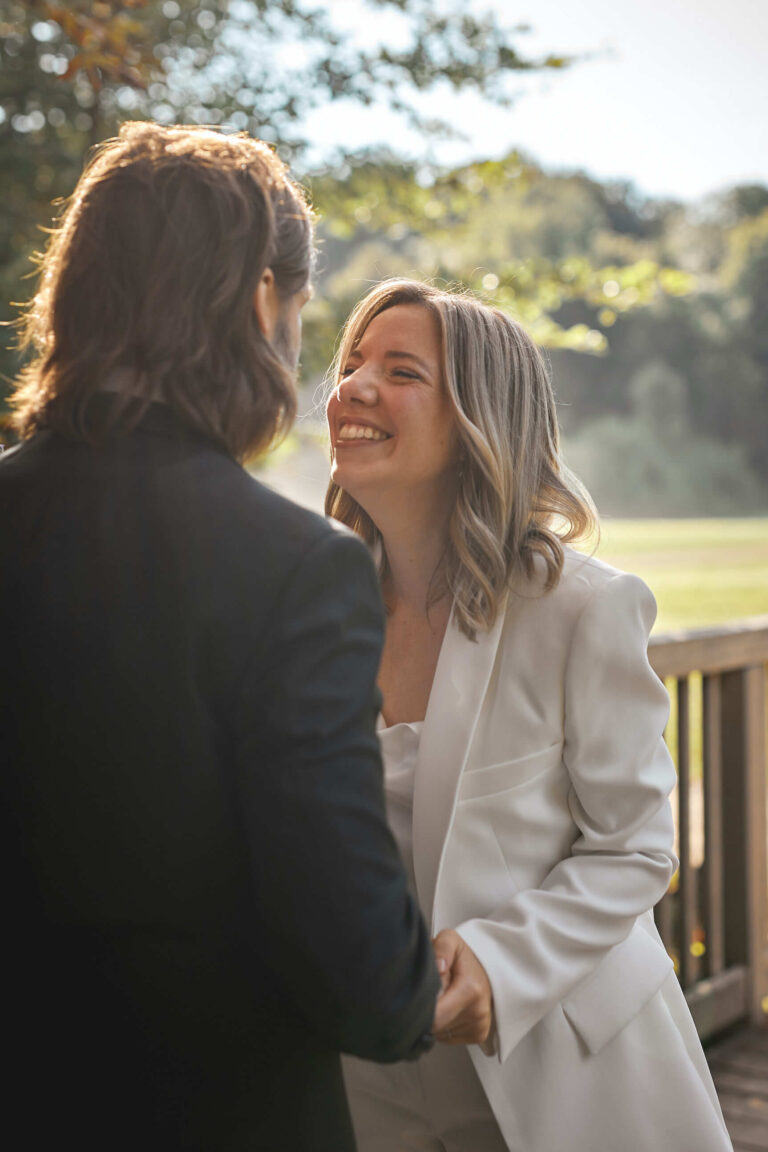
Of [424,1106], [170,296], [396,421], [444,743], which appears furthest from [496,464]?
[424,1106]

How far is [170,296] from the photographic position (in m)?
1.07

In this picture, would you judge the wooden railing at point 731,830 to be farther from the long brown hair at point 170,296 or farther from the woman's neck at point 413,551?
the long brown hair at point 170,296

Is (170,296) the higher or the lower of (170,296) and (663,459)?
the higher

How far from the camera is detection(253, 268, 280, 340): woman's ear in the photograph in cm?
112

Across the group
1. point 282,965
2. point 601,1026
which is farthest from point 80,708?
point 601,1026

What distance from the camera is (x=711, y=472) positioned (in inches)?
2372

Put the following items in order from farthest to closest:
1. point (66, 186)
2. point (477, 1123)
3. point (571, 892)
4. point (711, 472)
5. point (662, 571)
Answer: point (711, 472), point (662, 571), point (66, 186), point (477, 1123), point (571, 892)

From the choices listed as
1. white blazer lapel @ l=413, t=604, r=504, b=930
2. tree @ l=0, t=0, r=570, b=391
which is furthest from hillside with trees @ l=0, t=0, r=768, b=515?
white blazer lapel @ l=413, t=604, r=504, b=930

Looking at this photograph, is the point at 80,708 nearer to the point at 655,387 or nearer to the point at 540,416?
the point at 540,416

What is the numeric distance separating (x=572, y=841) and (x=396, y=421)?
0.71 m

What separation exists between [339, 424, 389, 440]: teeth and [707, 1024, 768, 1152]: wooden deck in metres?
2.24

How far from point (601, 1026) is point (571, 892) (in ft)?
0.74

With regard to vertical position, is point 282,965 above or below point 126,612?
below

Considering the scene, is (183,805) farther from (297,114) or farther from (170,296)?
(297,114)
